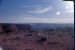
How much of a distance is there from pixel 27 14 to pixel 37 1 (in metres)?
0.19

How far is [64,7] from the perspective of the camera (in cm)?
195

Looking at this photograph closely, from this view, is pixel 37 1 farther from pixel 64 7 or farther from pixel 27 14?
pixel 64 7

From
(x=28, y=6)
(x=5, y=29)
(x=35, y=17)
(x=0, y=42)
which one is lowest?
(x=0, y=42)

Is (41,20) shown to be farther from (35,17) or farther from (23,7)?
(23,7)

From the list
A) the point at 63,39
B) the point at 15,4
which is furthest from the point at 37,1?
the point at 63,39

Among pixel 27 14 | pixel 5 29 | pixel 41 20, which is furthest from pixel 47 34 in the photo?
pixel 5 29

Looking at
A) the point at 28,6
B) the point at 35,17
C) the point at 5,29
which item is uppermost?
the point at 28,6

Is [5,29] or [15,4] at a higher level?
[15,4]

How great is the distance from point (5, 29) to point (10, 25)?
69 millimetres

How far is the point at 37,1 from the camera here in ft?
6.34

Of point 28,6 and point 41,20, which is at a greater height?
point 28,6

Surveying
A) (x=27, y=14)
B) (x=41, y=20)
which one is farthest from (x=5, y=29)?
(x=41, y=20)

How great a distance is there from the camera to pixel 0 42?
185cm

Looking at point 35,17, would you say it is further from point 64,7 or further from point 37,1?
point 64,7
